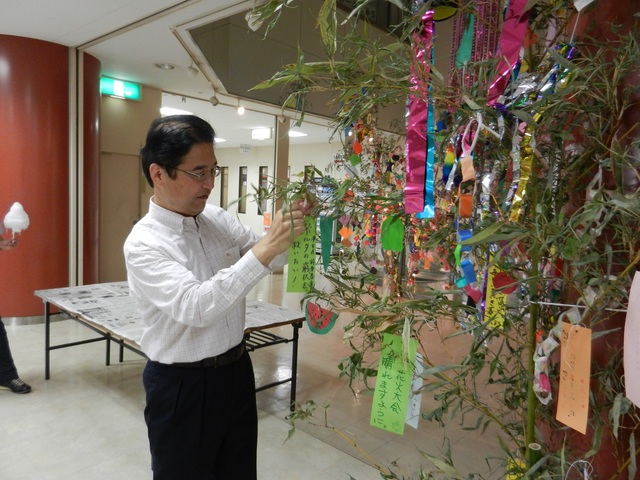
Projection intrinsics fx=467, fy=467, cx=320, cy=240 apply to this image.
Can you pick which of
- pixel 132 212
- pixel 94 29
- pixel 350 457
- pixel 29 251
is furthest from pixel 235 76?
pixel 350 457

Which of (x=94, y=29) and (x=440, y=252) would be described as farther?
(x=94, y=29)

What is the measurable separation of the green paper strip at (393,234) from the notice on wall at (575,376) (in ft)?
1.30

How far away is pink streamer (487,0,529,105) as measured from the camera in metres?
0.83

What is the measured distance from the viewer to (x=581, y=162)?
0.78m

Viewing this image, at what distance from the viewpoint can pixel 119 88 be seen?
6.16 meters

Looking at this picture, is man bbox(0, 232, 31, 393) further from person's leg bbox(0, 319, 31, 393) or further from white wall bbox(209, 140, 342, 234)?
white wall bbox(209, 140, 342, 234)

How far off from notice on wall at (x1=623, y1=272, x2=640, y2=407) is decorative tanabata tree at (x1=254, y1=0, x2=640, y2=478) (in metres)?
0.02

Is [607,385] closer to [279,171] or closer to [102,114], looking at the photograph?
[102,114]

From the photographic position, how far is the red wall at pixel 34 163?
186 inches

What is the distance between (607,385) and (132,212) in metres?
6.50

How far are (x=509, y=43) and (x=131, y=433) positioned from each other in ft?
9.53

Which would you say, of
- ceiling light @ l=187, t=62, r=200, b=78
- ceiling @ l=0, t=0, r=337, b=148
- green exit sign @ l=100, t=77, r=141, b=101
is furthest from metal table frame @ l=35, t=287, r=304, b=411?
green exit sign @ l=100, t=77, r=141, b=101

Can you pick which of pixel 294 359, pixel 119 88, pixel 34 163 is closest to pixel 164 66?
pixel 119 88

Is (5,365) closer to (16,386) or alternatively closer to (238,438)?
(16,386)
